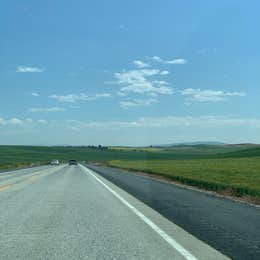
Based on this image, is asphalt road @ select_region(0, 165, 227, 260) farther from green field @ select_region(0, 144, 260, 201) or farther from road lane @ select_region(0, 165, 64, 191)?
road lane @ select_region(0, 165, 64, 191)

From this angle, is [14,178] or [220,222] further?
[14,178]

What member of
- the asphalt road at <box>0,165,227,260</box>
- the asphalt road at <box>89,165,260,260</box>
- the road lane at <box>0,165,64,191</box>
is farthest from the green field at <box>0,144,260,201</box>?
the road lane at <box>0,165,64,191</box>

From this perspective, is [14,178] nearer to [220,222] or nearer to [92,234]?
[220,222]

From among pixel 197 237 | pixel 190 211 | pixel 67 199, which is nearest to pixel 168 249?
pixel 197 237

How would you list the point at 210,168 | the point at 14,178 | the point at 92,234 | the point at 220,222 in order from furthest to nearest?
the point at 210,168 < the point at 14,178 < the point at 220,222 < the point at 92,234

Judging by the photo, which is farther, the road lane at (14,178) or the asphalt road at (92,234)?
the road lane at (14,178)

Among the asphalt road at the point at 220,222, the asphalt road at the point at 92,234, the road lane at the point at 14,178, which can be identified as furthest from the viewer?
the road lane at the point at 14,178

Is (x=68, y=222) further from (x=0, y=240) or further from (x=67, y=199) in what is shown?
(x=67, y=199)

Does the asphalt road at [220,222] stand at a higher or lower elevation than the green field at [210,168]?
lower

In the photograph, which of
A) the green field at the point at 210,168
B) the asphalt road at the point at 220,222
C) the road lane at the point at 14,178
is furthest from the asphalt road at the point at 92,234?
the road lane at the point at 14,178

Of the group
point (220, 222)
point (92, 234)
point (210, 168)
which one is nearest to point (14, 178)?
point (210, 168)

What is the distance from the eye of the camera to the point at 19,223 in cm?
1248

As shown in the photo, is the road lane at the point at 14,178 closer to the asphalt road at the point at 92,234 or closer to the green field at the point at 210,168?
the green field at the point at 210,168

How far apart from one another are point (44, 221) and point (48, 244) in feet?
11.3
